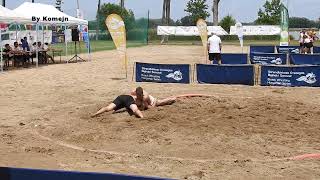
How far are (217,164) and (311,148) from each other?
2.10 m

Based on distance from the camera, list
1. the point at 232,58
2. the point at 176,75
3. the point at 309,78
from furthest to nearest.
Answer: the point at 232,58 → the point at 176,75 → the point at 309,78

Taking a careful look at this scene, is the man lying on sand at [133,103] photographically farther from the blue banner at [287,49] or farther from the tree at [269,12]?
the tree at [269,12]

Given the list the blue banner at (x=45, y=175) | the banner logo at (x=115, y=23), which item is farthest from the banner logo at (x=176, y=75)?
the blue banner at (x=45, y=175)

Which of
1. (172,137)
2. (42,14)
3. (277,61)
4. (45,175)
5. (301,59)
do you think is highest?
(42,14)

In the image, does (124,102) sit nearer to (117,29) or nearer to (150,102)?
(150,102)

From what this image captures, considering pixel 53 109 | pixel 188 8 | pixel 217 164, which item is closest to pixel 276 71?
pixel 53 109

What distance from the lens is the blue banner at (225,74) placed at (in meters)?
18.0

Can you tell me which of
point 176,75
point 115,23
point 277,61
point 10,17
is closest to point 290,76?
point 176,75

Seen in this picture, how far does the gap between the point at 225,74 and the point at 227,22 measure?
58.7 m

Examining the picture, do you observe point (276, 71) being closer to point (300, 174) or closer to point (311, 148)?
point (311, 148)

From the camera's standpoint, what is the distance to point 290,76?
1756 centimetres

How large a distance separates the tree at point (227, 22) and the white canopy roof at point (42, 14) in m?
48.1

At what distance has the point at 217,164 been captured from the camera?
7965 millimetres

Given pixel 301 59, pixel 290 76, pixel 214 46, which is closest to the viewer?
pixel 290 76
